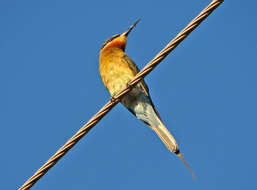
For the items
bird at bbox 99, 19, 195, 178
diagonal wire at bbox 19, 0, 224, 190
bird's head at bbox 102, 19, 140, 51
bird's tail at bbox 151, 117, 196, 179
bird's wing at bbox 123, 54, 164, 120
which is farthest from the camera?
bird's head at bbox 102, 19, 140, 51

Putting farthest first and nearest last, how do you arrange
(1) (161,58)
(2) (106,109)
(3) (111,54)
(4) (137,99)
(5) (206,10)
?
(3) (111,54) → (4) (137,99) → (2) (106,109) → (1) (161,58) → (5) (206,10)

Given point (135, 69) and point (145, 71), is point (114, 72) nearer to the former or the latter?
point (135, 69)

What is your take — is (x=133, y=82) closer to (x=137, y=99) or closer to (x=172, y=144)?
(x=172, y=144)

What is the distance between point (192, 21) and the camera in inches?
97.0

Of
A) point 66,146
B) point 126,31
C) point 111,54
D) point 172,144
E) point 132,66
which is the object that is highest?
point 126,31

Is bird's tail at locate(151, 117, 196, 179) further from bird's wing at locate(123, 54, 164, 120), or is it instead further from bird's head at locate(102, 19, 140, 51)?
bird's head at locate(102, 19, 140, 51)

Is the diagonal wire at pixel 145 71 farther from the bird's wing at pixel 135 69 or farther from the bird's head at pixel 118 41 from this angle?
the bird's head at pixel 118 41

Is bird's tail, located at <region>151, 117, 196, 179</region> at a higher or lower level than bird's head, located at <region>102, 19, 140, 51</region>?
lower

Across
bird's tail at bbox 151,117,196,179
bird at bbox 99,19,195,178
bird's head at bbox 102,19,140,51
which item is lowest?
bird's tail at bbox 151,117,196,179

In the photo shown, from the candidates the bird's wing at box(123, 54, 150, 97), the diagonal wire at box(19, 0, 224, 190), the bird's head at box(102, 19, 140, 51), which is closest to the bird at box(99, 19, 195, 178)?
the bird's wing at box(123, 54, 150, 97)

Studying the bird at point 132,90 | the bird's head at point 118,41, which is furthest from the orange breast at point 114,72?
the bird's head at point 118,41

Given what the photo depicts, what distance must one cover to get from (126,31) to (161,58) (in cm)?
284

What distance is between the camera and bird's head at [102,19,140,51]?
5.09 metres

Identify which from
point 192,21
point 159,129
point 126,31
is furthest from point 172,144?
point 126,31
